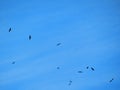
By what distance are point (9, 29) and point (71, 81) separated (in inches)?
103

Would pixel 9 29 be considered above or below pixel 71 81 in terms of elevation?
above

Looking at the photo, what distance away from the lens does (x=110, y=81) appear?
695 cm

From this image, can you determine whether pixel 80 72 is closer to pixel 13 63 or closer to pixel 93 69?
pixel 93 69

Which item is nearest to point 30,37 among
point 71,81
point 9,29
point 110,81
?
point 9,29

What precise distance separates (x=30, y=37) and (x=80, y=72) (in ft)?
6.61

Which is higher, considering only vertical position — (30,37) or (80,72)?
(30,37)

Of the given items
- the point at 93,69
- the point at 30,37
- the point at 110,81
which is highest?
the point at 30,37

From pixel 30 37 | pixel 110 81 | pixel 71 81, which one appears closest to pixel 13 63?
pixel 30 37

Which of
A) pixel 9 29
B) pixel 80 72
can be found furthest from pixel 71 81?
pixel 9 29

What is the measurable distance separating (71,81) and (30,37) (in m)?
1.98

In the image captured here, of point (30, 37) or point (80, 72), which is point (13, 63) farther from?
point (80, 72)

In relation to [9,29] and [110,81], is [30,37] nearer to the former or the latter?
[9,29]

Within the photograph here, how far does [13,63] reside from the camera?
6766 millimetres

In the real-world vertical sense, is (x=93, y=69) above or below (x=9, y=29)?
below
